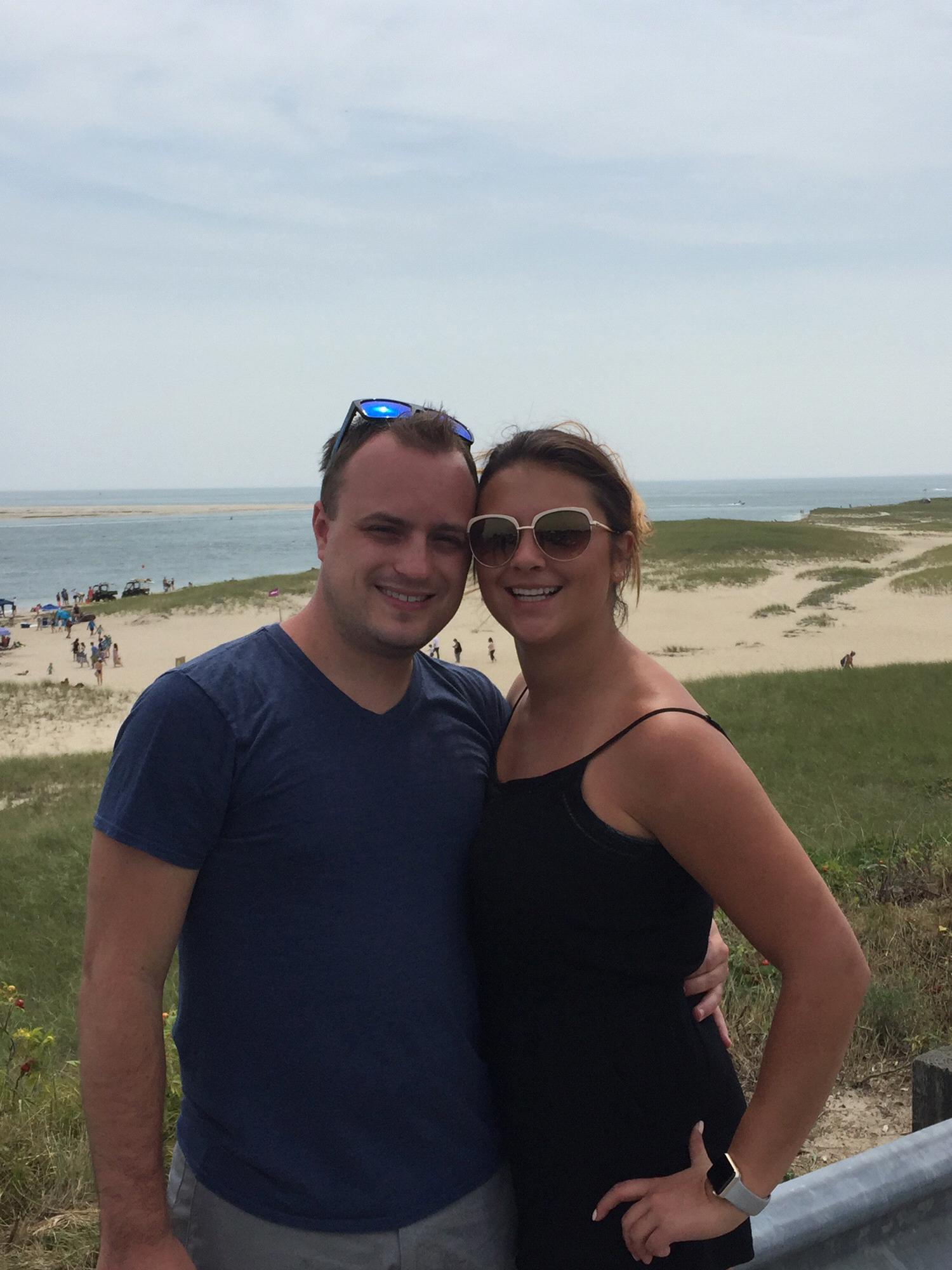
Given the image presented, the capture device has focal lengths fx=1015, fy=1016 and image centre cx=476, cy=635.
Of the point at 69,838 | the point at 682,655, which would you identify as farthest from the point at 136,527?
the point at 69,838

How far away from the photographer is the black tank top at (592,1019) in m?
2.32

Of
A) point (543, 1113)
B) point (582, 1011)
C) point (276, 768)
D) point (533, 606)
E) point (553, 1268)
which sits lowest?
point (553, 1268)

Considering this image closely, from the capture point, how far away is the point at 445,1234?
2406mm

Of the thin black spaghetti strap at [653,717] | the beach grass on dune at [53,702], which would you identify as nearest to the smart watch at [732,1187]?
the thin black spaghetti strap at [653,717]

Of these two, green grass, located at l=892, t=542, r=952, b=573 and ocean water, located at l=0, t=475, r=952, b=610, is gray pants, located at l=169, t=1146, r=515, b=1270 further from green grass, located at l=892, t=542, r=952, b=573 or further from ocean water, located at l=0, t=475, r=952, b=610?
ocean water, located at l=0, t=475, r=952, b=610

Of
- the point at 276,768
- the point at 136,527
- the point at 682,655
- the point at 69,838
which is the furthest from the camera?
the point at 136,527

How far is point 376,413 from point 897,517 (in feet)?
363

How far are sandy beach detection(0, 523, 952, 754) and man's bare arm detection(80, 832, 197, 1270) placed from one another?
24.2 meters

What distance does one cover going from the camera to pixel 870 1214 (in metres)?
2.48

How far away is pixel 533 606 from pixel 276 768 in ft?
2.54

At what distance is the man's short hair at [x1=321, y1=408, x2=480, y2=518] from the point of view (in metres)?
2.60

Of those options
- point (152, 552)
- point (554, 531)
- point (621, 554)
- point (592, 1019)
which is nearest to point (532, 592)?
point (554, 531)

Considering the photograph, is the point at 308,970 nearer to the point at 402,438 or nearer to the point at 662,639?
the point at 402,438

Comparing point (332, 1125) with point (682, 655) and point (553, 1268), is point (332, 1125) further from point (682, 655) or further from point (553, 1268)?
point (682, 655)
